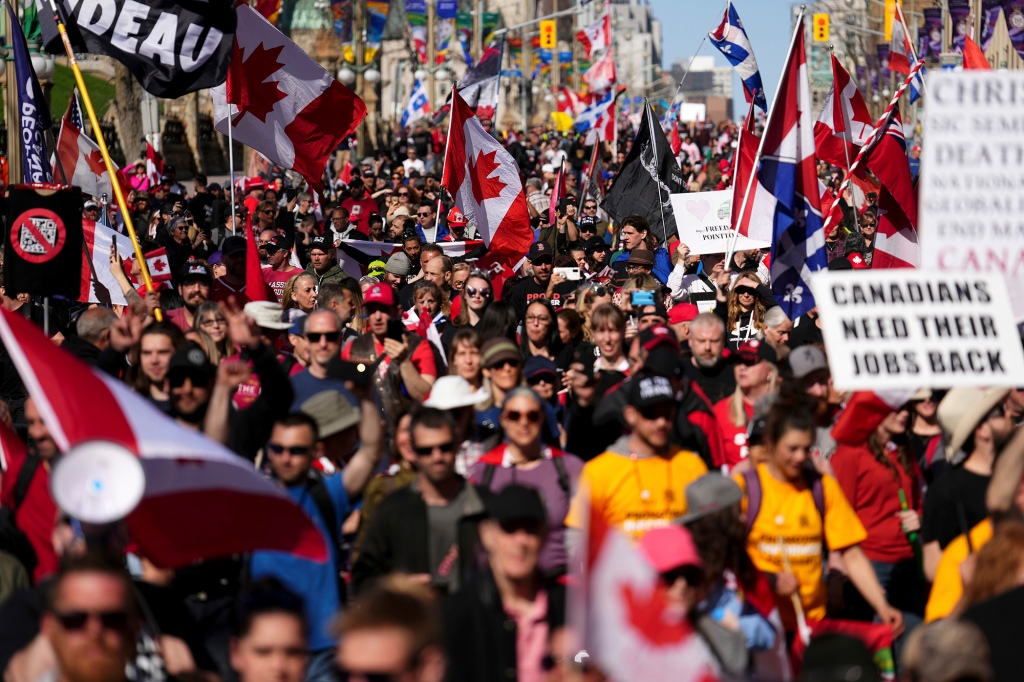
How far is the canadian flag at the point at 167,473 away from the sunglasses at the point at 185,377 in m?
1.42

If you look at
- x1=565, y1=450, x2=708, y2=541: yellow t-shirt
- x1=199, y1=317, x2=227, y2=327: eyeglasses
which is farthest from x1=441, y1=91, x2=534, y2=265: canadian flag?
x1=565, y1=450, x2=708, y2=541: yellow t-shirt

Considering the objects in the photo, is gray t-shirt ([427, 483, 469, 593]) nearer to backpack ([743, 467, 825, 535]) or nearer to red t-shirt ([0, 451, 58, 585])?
backpack ([743, 467, 825, 535])

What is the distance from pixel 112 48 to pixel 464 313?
2.91 metres

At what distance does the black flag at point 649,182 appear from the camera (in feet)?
54.0

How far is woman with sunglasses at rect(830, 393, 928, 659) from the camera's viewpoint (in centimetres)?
668

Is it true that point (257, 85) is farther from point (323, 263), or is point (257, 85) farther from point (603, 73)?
point (603, 73)

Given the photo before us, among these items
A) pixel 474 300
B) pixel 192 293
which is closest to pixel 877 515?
pixel 474 300

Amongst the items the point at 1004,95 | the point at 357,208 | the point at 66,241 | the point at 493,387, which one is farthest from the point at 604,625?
the point at 357,208

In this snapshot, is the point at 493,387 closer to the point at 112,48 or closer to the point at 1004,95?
the point at 1004,95

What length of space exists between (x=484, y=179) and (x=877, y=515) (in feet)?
25.6

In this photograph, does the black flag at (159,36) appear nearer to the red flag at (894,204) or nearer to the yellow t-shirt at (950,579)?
the red flag at (894,204)

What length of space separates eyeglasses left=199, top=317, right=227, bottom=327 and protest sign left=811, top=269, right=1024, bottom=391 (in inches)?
158

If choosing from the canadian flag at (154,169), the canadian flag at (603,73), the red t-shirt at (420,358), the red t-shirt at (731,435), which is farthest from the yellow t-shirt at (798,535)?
the canadian flag at (603,73)

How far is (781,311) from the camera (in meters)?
9.71
